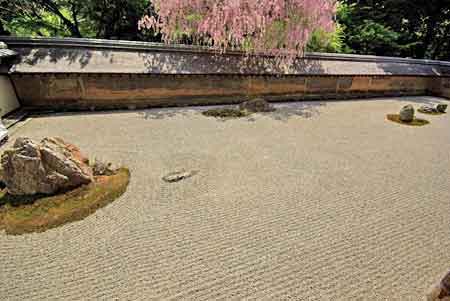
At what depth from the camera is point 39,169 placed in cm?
310

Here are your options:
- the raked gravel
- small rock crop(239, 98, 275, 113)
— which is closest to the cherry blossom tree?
small rock crop(239, 98, 275, 113)

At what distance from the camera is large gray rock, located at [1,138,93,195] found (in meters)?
3.02

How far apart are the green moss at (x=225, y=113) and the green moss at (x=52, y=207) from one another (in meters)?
4.30

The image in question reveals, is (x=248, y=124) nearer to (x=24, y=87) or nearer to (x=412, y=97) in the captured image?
(x=24, y=87)

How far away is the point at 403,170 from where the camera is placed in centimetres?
447

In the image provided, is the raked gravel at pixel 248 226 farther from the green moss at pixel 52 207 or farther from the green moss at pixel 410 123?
the green moss at pixel 410 123

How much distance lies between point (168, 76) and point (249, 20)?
3.22 m

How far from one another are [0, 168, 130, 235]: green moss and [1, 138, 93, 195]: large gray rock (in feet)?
0.42

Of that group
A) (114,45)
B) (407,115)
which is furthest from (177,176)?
(407,115)

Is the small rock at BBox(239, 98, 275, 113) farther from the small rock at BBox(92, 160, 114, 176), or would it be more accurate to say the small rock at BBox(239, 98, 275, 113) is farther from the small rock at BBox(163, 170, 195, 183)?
the small rock at BBox(92, 160, 114, 176)

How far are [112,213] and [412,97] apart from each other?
14.4 meters

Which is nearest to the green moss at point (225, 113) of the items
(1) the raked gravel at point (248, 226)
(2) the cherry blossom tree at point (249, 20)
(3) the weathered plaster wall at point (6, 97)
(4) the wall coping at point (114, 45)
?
(1) the raked gravel at point (248, 226)

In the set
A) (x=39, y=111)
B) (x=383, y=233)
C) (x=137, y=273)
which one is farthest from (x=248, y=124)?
(x=39, y=111)

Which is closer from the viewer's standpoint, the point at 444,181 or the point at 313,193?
the point at 313,193
